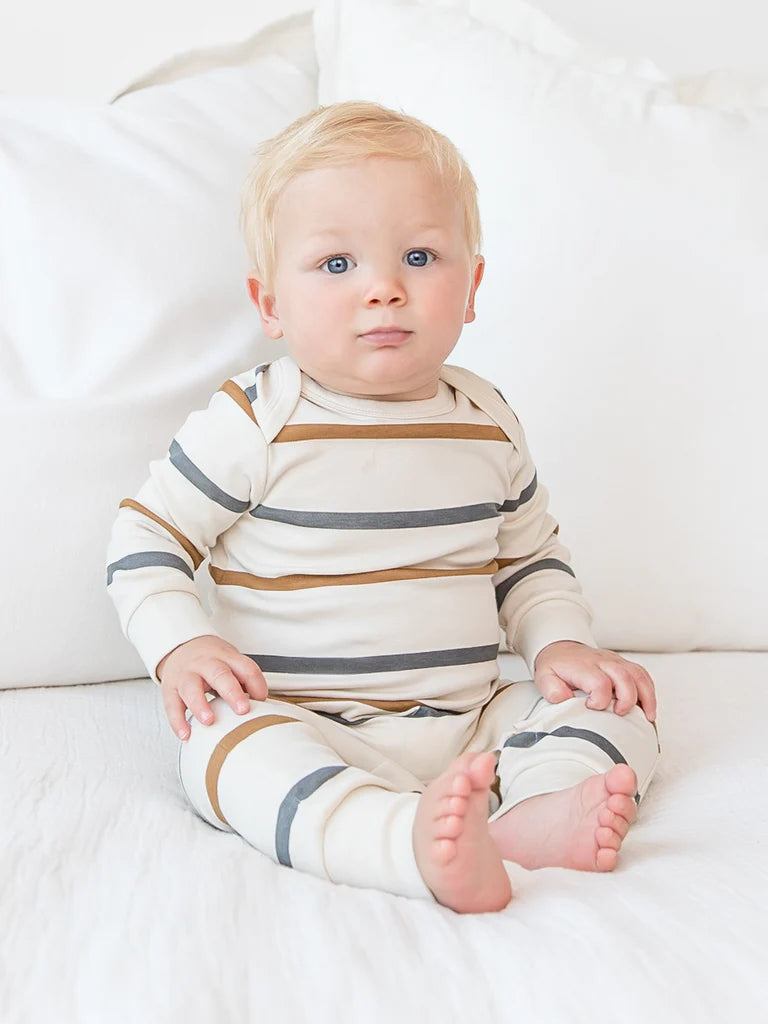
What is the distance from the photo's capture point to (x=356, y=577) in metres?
0.98

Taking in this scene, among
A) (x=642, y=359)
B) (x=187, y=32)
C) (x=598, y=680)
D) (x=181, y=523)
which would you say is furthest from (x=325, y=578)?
(x=187, y=32)

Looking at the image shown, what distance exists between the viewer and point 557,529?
1.14 m

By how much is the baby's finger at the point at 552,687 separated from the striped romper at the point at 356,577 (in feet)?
0.04

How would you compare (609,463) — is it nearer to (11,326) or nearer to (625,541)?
(625,541)

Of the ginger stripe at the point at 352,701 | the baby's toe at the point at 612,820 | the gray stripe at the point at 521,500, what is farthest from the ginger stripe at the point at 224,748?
the gray stripe at the point at 521,500

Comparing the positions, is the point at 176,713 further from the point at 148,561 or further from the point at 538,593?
the point at 538,593

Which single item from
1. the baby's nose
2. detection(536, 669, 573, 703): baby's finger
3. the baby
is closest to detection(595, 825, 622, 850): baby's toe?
the baby

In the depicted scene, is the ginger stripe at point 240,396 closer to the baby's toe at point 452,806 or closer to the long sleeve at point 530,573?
→ the long sleeve at point 530,573

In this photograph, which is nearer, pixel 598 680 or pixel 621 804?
pixel 621 804

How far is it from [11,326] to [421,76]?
1.69 ft

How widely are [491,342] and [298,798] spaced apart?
63 centimetres

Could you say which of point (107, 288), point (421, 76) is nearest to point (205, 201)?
point (107, 288)

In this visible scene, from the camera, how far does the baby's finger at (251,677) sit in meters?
0.88

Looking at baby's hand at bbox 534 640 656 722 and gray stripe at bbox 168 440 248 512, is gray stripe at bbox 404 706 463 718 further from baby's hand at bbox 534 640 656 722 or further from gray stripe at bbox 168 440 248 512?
gray stripe at bbox 168 440 248 512
